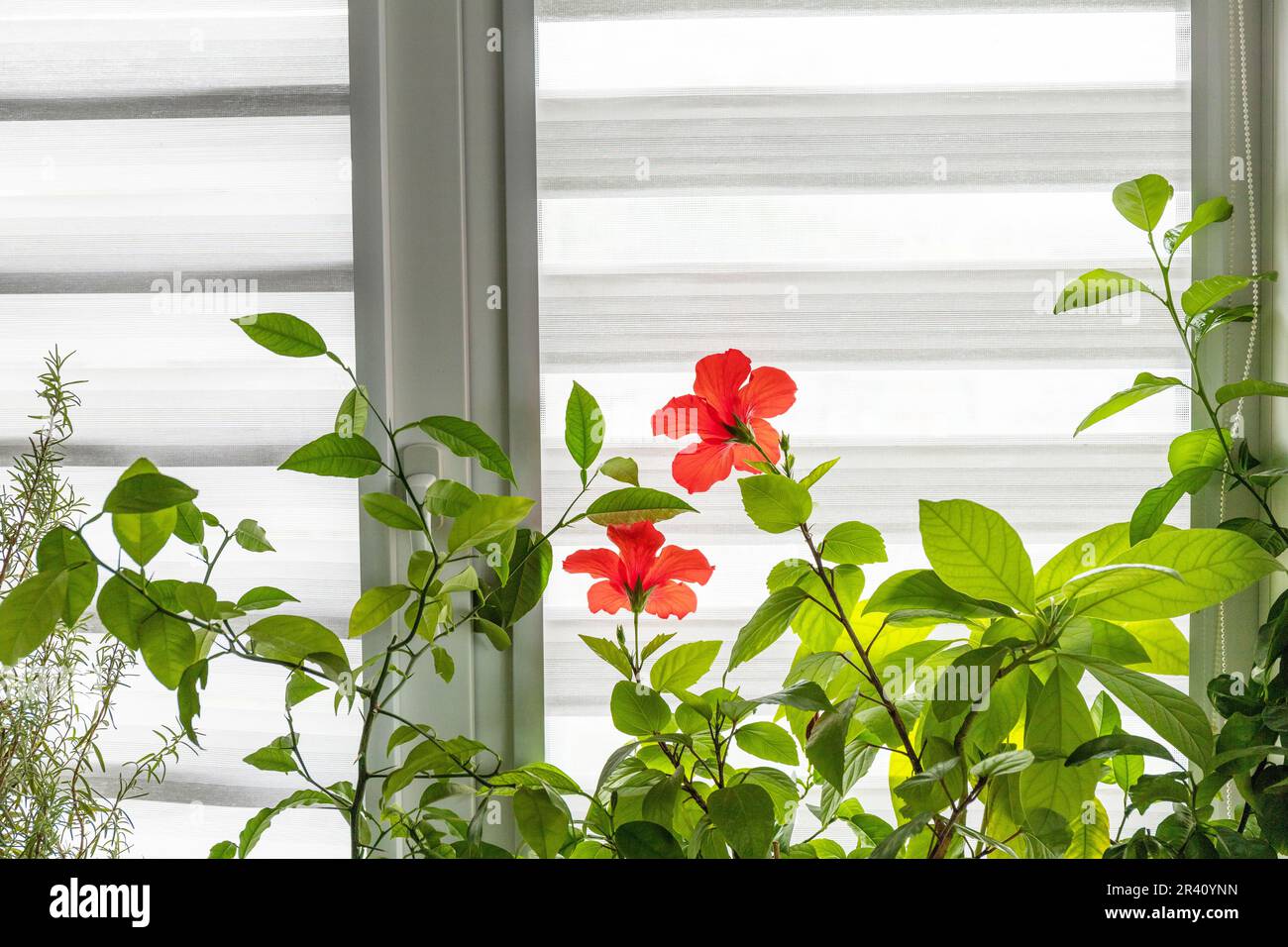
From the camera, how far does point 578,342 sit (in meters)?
1.08

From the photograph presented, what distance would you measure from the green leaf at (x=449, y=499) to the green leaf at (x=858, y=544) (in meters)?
0.39

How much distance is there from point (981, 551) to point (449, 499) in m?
0.55

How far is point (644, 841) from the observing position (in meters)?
0.80

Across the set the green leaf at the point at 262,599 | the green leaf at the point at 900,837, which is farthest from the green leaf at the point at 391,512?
the green leaf at the point at 900,837

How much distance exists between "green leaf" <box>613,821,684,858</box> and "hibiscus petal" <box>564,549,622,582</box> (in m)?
0.26

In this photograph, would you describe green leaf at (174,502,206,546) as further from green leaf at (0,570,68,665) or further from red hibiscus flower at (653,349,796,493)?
red hibiscus flower at (653,349,796,493)

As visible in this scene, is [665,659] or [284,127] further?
[284,127]

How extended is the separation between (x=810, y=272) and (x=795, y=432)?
0.21 metres

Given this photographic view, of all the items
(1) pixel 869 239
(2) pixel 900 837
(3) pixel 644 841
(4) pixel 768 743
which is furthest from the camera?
(1) pixel 869 239

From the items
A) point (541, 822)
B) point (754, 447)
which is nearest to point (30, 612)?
point (541, 822)

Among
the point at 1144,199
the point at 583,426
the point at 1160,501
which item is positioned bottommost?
the point at 1160,501

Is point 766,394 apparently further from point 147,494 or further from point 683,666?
point 147,494
